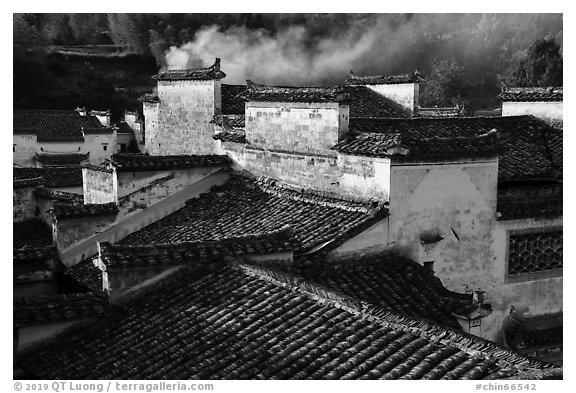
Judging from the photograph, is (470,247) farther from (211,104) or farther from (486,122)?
(211,104)

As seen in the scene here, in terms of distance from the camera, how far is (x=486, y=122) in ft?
51.0

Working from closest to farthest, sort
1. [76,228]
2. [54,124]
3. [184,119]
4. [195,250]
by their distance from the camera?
[195,250]
[76,228]
[184,119]
[54,124]

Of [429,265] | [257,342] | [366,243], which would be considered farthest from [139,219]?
[257,342]

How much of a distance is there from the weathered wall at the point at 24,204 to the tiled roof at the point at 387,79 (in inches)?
371

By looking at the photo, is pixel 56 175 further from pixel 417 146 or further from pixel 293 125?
pixel 417 146

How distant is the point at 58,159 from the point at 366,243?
27.4m

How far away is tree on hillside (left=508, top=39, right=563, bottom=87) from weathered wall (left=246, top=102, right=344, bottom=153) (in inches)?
1085

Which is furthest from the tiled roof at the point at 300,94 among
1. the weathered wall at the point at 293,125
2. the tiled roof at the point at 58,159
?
the tiled roof at the point at 58,159

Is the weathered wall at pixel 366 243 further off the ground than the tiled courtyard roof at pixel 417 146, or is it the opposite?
the tiled courtyard roof at pixel 417 146

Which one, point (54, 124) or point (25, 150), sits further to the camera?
point (54, 124)

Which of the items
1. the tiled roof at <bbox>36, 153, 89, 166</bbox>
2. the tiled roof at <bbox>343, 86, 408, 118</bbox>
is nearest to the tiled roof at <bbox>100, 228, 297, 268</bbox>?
the tiled roof at <bbox>343, 86, 408, 118</bbox>

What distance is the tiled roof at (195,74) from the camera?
20.4 metres

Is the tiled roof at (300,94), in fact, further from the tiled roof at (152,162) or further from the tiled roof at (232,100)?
the tiled roof at (232,100)

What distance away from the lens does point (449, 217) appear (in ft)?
36.1
